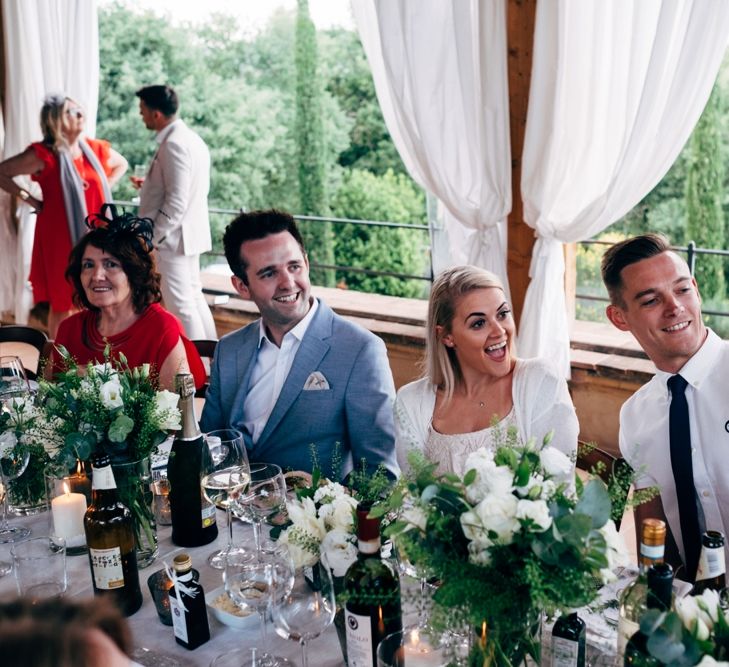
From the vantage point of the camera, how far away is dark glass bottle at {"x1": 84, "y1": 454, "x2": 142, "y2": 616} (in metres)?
1.63

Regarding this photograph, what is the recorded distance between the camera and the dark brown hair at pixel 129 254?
3.00m

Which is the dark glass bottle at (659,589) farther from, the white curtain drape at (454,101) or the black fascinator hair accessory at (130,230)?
the white curtain drape at (454,101)

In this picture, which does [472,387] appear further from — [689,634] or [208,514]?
[689,634]

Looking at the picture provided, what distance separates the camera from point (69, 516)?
1.88 metres

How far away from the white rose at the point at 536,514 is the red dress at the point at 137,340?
1.96m

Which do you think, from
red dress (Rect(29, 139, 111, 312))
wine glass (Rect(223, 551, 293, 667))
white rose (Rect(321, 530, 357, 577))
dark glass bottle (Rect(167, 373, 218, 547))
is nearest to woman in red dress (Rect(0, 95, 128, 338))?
red dress (Rect(29, 139, 111, 312))

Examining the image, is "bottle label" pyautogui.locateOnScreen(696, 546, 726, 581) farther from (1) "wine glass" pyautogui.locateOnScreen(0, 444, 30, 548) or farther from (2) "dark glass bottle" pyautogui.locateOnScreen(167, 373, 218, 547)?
(1) "wine glass" pyautogui.locateOnScreen(0, 444, 30, 548)

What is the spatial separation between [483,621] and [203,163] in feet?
14.9

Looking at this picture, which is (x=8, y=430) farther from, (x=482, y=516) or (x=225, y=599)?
(x=482, y=516)

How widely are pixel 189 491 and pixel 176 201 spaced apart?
3491 mm

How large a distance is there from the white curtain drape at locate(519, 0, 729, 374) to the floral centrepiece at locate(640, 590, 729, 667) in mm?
2549

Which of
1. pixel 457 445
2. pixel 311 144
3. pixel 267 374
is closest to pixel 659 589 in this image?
pixel 457 445

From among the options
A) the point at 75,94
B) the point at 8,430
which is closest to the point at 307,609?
the point at 8,430

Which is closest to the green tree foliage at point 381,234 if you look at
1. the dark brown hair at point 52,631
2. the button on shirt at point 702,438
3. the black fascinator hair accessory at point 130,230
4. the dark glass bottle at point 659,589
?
the black fascinator hair accessory at point 130,230
